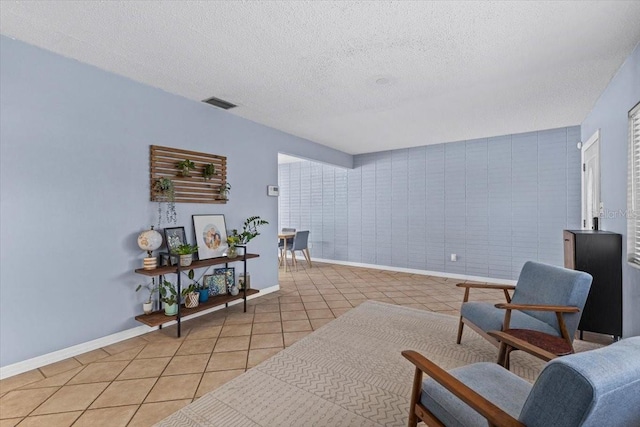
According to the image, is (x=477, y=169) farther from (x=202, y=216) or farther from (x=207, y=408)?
(x=207, y=408)

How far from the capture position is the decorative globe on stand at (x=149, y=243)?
2.85m

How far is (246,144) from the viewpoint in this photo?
4.13 metres

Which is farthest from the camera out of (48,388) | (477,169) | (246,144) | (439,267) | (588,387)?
(439,267)

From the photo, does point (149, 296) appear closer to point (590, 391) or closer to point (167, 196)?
point (167, 196)

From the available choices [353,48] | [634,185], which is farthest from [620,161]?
[353,48]

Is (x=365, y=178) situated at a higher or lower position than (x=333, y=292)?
higher

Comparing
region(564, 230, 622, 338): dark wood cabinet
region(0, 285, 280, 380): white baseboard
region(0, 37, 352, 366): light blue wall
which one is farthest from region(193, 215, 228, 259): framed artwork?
region(564, 230, 622, 338): dark wood cabinet

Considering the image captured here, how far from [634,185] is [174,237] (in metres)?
4.07

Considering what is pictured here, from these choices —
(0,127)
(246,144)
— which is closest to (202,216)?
(246,144)

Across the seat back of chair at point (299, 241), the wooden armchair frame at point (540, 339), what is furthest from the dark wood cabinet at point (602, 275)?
the seat back of chair at point (299, 241)

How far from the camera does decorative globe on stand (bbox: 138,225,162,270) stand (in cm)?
285

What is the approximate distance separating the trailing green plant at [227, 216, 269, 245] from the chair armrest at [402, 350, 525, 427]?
9.51 ft

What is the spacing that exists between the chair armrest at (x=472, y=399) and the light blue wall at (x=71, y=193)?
2.76 m

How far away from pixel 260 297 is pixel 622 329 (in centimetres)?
383
